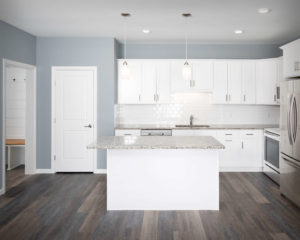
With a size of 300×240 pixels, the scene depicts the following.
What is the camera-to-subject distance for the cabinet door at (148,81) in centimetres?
618

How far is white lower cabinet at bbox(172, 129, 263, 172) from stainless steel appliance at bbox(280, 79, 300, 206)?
1.41m

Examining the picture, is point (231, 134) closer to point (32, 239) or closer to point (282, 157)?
point (282, 157)

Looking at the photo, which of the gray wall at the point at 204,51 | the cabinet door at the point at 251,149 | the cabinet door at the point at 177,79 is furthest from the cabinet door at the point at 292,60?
the cabinet door at the point at 177,79

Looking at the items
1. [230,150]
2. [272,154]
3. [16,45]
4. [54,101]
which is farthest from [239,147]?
[16,45]

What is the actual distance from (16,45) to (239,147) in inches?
178

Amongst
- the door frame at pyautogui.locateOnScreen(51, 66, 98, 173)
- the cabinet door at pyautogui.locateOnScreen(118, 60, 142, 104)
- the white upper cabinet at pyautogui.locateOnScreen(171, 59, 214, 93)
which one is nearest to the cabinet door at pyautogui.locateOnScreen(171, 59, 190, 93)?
the white upper cabinet at pyautogui.locateOnScreen(171, 59, 214, 93)

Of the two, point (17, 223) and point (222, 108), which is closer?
point (17, 223)

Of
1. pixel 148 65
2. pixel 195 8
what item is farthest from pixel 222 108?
pixel 195 8

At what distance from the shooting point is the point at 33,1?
3.82m

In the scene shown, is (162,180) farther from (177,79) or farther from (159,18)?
(177,79)

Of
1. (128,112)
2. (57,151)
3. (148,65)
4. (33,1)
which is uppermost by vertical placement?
(33,1)

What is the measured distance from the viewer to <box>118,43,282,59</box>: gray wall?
650cm

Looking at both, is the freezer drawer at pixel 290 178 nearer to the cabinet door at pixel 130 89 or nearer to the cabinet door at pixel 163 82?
the cabinet door at pixel 163 82

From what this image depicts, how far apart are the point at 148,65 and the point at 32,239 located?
4.07 meters
